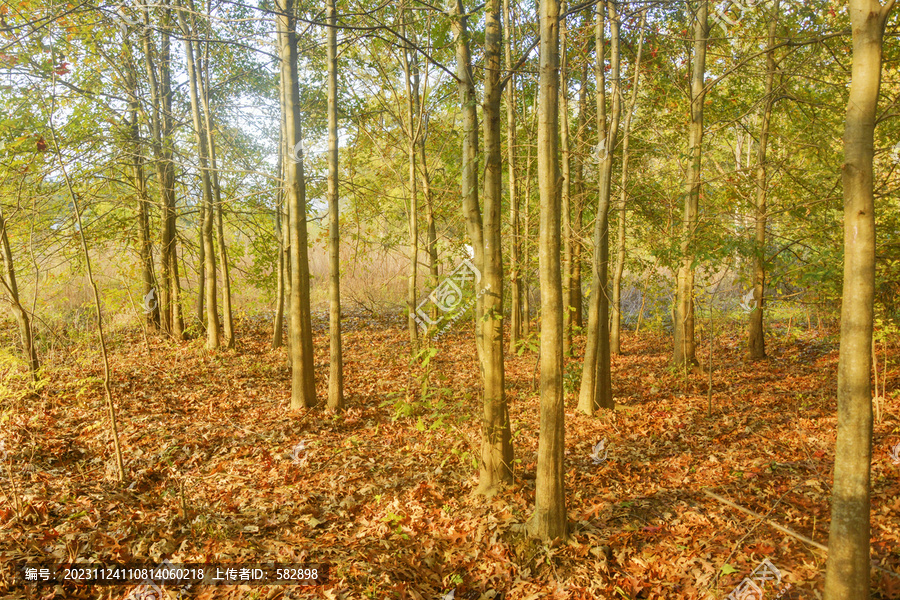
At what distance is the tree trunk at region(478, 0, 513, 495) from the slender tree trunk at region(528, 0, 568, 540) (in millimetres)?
901

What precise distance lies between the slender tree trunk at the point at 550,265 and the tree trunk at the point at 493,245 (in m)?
0.90

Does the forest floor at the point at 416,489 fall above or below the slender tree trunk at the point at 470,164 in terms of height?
below

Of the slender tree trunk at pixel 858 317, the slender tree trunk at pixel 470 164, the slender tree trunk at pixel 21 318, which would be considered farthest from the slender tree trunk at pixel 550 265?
the slender tree trunk at pixel 21 318

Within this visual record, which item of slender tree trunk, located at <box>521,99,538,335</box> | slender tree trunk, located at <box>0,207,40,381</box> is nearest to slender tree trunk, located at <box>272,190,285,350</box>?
slender tree trunk, located at <box>0,207,40,381</box>

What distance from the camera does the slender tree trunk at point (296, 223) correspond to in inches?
286

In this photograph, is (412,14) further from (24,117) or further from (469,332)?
(469,332)

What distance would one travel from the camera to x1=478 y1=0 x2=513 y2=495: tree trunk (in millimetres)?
4676

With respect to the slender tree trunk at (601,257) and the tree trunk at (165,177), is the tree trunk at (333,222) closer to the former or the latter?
the slender tree trunk at (601,257)

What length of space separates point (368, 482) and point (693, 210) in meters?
7.81

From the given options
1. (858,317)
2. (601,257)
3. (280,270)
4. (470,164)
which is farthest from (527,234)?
(858,317)

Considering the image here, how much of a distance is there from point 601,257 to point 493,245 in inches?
135

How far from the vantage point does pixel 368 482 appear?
563 cm

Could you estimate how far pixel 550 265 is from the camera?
3785mm

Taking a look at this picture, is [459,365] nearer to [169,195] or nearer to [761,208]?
[761,208]
